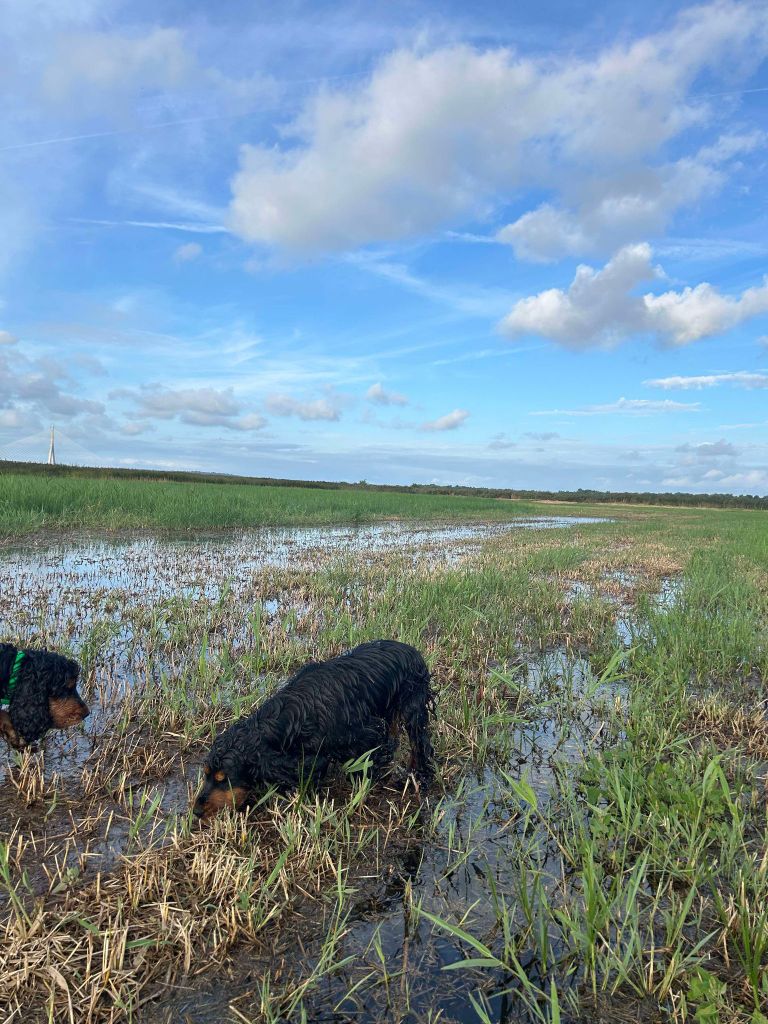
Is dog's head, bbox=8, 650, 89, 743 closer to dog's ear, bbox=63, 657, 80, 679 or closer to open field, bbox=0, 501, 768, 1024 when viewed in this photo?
dog's ear, bbox=63, 657, 80, 679

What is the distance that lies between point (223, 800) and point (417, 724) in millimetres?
1178

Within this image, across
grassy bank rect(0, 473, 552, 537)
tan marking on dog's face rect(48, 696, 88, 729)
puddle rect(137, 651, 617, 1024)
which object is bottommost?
puddle rect(137, 651, 617, 1024)

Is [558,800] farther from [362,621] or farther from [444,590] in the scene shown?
[444,590]

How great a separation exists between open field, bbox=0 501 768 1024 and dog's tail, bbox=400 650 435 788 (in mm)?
114

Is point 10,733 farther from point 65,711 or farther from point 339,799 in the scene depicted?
point 339,799

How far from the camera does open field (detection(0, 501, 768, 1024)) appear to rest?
2070 millimetres

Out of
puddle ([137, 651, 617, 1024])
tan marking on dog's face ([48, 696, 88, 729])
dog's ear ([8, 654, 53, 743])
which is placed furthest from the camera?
tan marking on dog's face ([48, 696, 88, 729])

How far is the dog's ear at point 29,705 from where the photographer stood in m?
3.70

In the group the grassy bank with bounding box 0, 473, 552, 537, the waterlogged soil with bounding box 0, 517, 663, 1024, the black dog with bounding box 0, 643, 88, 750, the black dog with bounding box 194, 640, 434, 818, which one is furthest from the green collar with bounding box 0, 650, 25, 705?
the grassy bank with bounding box 0, 473, 552, 537

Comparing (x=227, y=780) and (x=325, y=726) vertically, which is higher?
(x=325, y=726)

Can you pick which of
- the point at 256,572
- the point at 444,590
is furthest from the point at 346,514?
the point at 444,590

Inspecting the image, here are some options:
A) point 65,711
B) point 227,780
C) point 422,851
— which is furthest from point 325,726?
point 65,711

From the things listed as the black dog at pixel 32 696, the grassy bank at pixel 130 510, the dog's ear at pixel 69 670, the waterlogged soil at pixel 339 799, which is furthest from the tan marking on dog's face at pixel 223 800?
the grassy bank at pixel 130 510

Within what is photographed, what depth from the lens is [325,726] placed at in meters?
3.19
